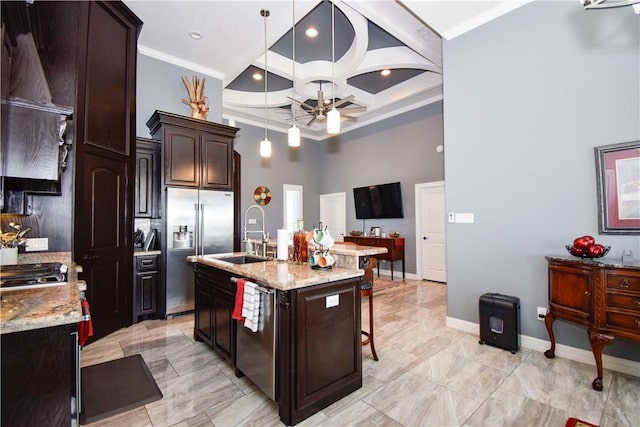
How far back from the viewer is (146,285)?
3.90 metres

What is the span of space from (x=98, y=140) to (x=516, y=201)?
14.6 ft

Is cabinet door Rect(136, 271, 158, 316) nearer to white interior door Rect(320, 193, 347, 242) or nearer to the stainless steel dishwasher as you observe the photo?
the stainless steel dishwasher

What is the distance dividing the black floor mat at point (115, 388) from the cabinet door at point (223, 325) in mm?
549

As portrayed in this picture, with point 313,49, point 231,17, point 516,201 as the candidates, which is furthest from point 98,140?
point 516,201

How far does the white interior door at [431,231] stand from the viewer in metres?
6.03

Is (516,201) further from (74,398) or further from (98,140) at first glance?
(98,140)

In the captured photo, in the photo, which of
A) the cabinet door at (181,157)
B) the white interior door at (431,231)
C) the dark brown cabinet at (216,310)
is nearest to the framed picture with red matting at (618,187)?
the dark brown cabinet at (216,310)

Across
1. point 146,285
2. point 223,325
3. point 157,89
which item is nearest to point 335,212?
point 157,89

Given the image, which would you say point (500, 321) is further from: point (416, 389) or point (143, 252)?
point (143, 252)

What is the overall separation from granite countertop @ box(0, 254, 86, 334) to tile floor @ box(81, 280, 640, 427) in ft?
3.51

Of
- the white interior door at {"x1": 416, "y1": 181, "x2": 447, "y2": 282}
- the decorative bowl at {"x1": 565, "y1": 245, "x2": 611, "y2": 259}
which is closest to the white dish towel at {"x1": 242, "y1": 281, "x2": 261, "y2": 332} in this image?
the decorative bowl at {"x1": 565, "y1": 245, "x2": 611, "y2": 259}

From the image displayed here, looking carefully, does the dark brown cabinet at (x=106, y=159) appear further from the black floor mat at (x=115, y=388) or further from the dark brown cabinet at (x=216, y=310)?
the dark brown cabinet at (x=216, y=310)

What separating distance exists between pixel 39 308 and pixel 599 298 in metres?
3.45

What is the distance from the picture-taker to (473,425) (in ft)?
6.19
